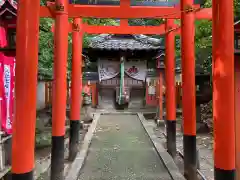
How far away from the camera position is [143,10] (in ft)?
20.4

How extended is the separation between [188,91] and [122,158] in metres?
2.95

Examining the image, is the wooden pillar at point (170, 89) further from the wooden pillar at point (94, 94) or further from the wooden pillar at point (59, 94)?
the wooden pillar at point (94, 94)

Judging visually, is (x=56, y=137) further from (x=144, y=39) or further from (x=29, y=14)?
(x=144, y=39)

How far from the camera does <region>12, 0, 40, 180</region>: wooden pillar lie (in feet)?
10.2

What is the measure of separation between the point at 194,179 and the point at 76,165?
9.50 feet

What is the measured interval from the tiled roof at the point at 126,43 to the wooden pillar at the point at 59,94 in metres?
11.7

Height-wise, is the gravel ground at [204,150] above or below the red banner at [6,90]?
below

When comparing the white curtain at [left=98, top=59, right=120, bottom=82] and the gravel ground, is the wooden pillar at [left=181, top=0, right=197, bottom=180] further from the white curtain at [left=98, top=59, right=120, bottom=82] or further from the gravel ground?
the white curtain at [left=98, top=59, right=120, bottom=82]

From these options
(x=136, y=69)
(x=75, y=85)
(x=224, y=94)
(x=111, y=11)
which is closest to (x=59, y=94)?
(x=75, y=85)

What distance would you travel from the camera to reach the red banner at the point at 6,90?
16.3 feet

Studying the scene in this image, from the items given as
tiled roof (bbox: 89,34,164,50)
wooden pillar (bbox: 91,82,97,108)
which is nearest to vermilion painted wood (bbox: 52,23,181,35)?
tiled roof (bbox: 89,34,164,50)

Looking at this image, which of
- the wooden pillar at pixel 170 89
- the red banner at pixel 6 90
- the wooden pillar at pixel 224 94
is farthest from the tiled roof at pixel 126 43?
the wooden pillar at pixel 224 94

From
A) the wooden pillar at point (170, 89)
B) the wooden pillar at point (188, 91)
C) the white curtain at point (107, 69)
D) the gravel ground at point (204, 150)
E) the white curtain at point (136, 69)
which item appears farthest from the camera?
the white curtain at point (107, 69)

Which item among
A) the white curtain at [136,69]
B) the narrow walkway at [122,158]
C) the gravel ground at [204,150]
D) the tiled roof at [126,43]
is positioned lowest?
the gravel ground at [204,150]
